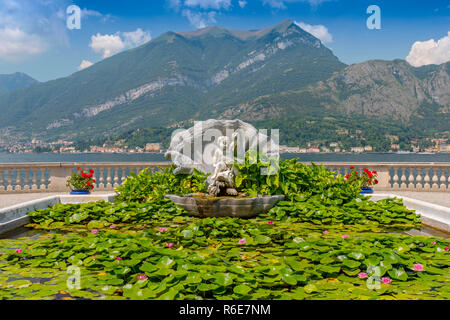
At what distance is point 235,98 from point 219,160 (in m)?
136

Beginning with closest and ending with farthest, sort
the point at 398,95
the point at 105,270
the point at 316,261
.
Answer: the point at 105,270
the point at 316,261
the point at 398,95

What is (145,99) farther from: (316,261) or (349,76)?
(316,261)

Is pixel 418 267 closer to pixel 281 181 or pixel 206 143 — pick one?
pixel 281 181

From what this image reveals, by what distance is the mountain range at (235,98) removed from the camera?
116062mm

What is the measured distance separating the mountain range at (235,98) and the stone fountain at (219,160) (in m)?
96.7

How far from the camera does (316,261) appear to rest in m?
4.13

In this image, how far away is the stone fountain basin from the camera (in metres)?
6.77

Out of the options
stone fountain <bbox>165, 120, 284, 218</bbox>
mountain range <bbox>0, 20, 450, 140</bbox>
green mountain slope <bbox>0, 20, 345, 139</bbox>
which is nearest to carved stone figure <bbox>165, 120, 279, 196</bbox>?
stone fountain <bbox>165, 120, 284, 218</bbox>

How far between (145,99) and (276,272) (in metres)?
157

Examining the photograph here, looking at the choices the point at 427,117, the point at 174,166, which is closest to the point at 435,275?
the point at 174,166

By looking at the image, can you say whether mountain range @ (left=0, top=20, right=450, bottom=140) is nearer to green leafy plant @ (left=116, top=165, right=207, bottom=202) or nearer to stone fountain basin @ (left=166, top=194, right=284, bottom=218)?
green leafy plant @ (left=116, top=165, right=207, bottom=202)

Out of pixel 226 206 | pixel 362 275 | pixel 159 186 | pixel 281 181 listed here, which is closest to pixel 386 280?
pixel 362 275

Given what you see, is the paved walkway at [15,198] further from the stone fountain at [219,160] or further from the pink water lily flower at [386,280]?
the pink water lily flower at [386,280]

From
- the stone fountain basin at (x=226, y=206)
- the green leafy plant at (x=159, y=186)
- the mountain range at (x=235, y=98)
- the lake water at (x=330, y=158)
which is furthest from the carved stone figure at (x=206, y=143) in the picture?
the mountain range at (x=235, y=98)
